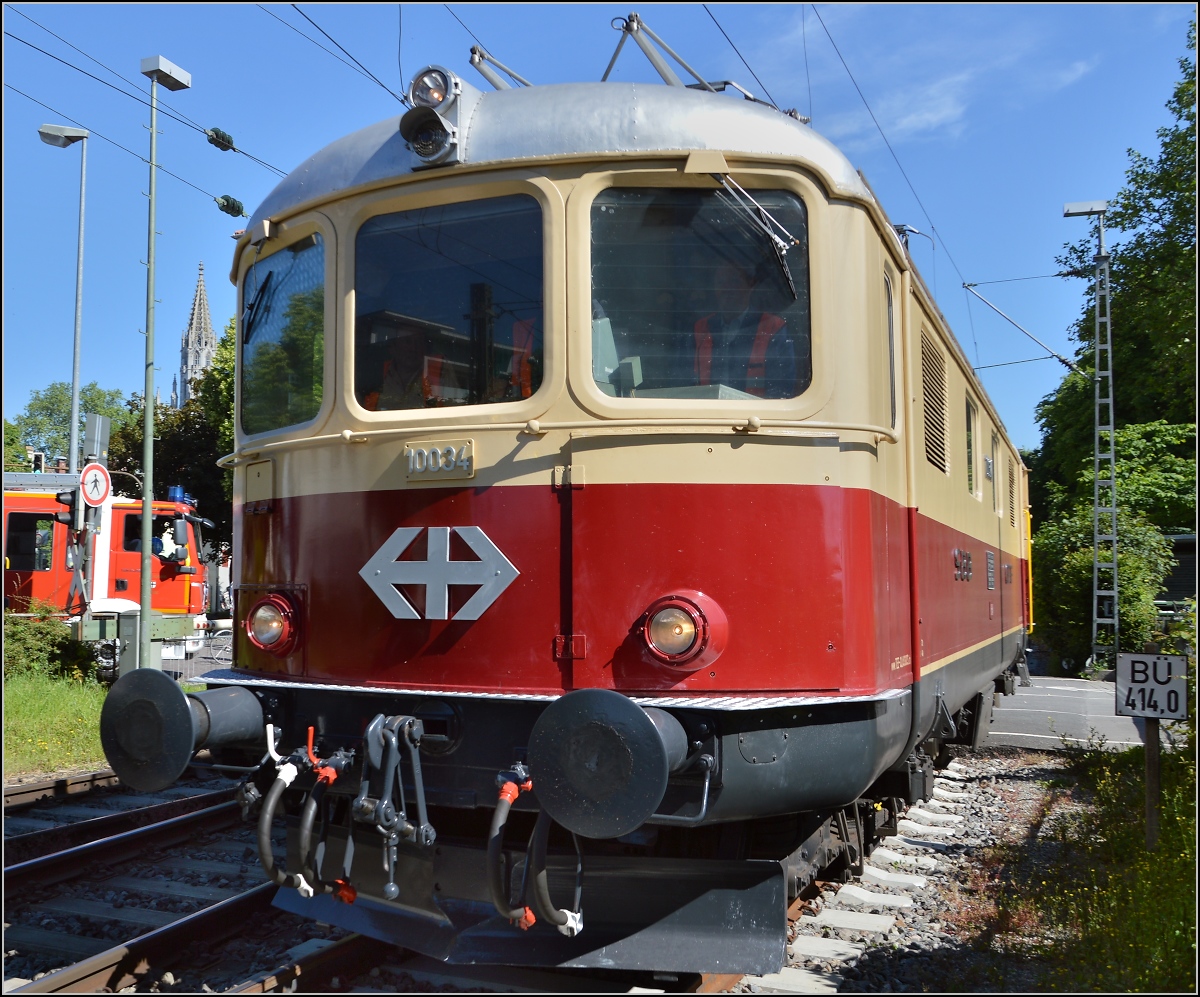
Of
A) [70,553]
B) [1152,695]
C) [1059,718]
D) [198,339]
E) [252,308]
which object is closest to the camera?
[252,308]

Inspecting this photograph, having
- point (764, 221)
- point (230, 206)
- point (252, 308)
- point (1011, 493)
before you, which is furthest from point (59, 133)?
point (764, 221)

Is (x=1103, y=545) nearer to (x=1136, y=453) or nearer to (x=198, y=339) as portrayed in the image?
(x=1136, y=453)

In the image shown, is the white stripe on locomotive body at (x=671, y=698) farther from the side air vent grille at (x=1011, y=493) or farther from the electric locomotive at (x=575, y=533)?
the side air vent grille at (x=1011, y=493)

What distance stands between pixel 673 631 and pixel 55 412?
65.2 meters

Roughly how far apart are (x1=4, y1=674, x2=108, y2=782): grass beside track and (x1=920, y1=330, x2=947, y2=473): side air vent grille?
737 cm

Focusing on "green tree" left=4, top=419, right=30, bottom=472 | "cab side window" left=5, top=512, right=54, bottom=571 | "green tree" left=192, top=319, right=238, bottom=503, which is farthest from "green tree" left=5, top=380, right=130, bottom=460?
"cab side window" left=5, top=512, right=54, bottom=571

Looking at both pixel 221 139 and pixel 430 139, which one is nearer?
pixel 430 139

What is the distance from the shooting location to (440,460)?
3926 millimetres

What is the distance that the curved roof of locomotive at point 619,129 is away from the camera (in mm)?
3879

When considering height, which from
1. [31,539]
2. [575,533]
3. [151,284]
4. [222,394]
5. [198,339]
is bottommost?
[575,533]

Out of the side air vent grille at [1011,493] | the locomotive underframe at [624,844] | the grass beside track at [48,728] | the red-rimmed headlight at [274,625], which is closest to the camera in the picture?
the locomotive underframe at [624,844]

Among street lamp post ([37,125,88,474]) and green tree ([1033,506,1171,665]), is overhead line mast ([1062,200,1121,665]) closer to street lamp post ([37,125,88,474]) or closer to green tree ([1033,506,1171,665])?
green tree ([1033,506,1171,665])

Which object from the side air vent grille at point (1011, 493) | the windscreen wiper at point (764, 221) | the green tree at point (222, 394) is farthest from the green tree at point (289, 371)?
the green tree at point (222, 394)

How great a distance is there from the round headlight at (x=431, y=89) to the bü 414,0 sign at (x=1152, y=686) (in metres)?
4.80
